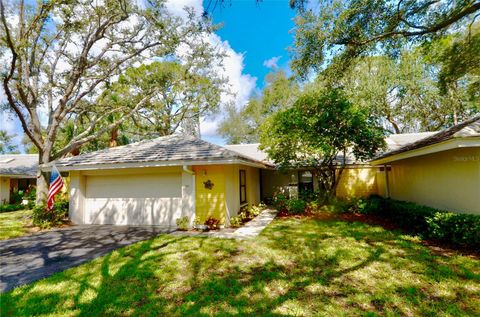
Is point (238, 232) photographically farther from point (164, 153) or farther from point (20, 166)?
point (20, 166)

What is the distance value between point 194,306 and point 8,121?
18511 mm

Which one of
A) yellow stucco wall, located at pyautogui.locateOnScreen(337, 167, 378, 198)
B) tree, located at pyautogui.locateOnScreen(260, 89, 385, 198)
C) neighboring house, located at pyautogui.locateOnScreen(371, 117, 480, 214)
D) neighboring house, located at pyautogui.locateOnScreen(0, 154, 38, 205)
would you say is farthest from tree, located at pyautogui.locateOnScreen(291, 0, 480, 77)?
neighboring house, located at pyautogui.locateOnScreen(0, 154, 38, 205)

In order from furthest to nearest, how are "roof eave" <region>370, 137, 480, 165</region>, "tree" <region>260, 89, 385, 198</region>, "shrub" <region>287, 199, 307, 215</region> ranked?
"shrub" <region>287, 199, 307, 215</region>
"tree" <region>260, 89, 385, 198</region>
"roof eave" <region>370, 137, 480, 165</region>

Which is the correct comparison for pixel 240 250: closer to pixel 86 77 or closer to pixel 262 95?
pixel 86 77

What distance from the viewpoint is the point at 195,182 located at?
30.6ft

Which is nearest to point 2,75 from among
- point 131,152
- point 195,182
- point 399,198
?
point 131,152

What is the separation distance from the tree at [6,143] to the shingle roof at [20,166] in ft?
76.1

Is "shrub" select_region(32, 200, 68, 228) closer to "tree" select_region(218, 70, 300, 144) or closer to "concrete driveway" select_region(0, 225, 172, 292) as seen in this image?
"concrete driveway" select_region(0, 225, 172, 292)

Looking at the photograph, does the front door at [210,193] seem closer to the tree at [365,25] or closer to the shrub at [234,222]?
the shrub at [234,222]

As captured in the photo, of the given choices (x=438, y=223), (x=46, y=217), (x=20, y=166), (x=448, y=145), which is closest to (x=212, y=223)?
(x=438, y=223)

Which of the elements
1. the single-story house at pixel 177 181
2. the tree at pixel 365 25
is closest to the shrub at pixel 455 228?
the single-story house at pixel 177 181

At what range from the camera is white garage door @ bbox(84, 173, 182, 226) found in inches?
378

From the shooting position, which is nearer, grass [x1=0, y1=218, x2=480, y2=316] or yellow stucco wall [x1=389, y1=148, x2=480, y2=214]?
grass [x1=0, y1=218, x2=480, y2=316]

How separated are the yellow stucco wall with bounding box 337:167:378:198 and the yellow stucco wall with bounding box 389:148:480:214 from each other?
4.23 m
